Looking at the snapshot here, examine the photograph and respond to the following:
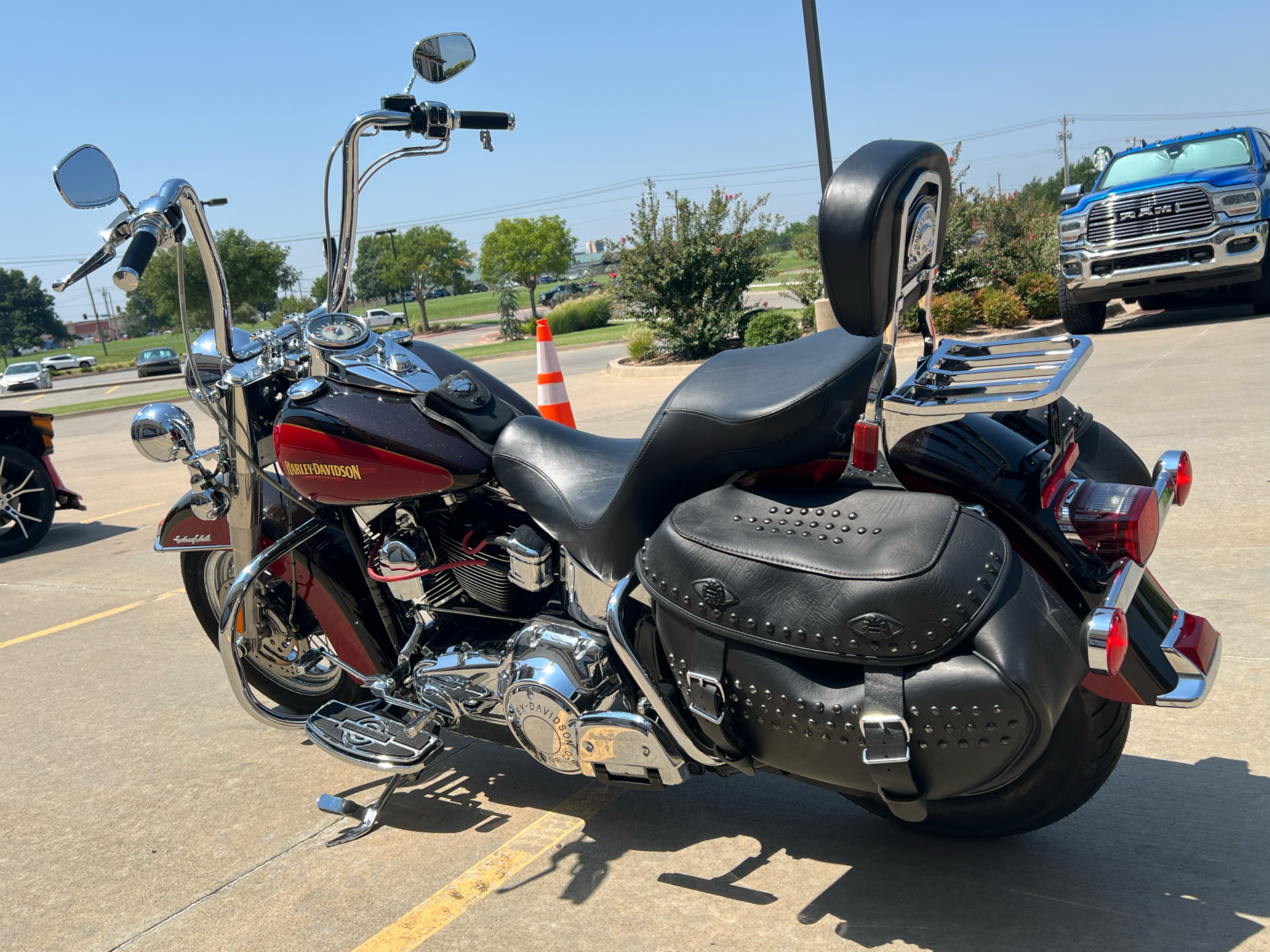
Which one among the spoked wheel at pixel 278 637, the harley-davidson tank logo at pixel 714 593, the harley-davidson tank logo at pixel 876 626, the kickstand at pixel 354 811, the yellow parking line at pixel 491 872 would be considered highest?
the harley-davidson tank logo at pixel 714 593

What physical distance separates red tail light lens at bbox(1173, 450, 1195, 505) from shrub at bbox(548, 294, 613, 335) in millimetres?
31925

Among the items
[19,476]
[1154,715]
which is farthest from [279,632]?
[19,476]

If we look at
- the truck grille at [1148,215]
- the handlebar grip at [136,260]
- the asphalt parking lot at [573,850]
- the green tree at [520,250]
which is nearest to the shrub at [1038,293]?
the truck grille at [1148,215]

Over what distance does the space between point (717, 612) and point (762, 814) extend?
0.97m

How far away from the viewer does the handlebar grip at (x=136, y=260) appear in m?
2.28

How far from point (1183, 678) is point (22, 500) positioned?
7.32 meters

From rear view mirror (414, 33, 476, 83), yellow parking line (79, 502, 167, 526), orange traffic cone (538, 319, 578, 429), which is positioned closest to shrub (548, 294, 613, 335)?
yellow parking line (79, 502, 167, 526)

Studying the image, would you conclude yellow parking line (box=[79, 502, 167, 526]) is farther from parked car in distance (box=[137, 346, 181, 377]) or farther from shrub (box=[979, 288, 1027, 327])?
parked car in distance (box=[137, 346, 181, 377])

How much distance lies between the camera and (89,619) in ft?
16.7

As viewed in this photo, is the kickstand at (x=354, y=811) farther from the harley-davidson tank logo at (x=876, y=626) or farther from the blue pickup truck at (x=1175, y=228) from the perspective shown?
the blue pickup truck at (x=1175, y=228)

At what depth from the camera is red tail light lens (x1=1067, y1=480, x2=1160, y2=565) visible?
187 cm

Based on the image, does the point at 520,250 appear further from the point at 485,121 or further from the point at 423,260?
the point at 485,121

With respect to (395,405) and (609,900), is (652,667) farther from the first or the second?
(395,405)

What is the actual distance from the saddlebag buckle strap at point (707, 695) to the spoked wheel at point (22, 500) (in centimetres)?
645
